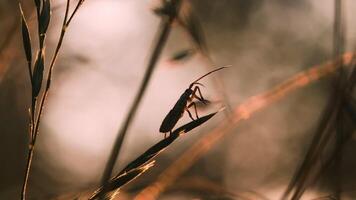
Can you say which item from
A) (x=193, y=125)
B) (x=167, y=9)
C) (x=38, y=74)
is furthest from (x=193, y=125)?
(x=167, y=9)

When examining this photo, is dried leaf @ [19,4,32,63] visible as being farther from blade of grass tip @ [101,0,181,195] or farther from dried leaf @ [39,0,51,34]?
blade of grass tip @ [101,0,181,195]

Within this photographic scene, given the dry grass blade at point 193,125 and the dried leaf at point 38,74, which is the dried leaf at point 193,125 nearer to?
the dry grass blade at point 193,125

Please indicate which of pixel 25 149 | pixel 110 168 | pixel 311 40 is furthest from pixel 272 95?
pixel 311 40

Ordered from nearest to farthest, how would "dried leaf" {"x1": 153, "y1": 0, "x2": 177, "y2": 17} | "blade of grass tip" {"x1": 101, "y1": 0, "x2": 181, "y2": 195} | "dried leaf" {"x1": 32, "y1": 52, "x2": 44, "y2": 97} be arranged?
"dried leaf" {"x1": 32, "y1": 52, "x2": 44, "y2": 97} < "blade of grass tip" {"x1": 101, "y1": 0, "x2": 181, "y2": 195} < "dried leaf" {"x1": 153, "y1": 0, "x2": 177, "y2": 17}

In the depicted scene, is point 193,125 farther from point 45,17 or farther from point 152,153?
point 45,17

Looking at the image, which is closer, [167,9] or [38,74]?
[38,74]

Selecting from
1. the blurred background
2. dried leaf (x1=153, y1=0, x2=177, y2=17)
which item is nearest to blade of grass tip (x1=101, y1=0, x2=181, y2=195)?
dried leaf (x1=153, y1=0, x2=177, y2=17)
